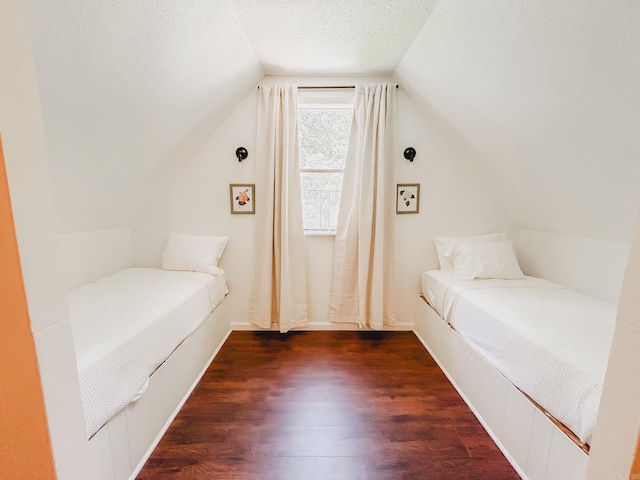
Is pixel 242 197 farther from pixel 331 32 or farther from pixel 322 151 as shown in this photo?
pixel 331 32

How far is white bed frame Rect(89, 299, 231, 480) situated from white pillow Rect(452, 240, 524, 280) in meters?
2.18

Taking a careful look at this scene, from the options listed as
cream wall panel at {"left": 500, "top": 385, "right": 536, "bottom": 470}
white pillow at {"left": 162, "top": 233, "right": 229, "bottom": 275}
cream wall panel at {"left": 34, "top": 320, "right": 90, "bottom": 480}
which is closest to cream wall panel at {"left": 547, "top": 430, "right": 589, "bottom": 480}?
cream wall panel at {"left": 500, "top": 385, "right": 536, "bottom": 470}

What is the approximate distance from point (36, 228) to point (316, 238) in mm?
2178

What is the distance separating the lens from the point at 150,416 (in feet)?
4.45

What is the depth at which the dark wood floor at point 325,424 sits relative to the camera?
127cm

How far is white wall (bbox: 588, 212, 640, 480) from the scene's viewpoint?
18.2 inches

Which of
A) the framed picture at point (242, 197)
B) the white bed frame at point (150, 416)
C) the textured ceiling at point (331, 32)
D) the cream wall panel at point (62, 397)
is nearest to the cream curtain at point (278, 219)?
the framed picture at point (242, 197)

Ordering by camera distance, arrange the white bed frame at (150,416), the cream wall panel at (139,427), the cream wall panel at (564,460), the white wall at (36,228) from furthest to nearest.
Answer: the cream wall panel at (139,427)
the white bed frame at (150,416)
the cream wall panel at (564,460)
the white wall at (36,228)

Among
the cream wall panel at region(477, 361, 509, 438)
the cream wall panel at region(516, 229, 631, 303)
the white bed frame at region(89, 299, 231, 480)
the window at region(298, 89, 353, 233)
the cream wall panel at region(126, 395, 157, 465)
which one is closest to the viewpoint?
the white bed frame at region(89, 299, 231, 480)

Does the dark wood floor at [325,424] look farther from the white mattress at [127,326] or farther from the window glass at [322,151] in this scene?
the window glass at [322,151]

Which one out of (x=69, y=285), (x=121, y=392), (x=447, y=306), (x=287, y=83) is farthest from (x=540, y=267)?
(x=69, y=285)

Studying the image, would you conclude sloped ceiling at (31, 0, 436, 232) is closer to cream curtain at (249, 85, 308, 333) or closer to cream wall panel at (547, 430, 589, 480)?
cream curtain at (249, 85, 308, 333)

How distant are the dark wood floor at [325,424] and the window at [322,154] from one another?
1.34m

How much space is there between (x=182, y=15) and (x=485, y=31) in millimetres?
1533
